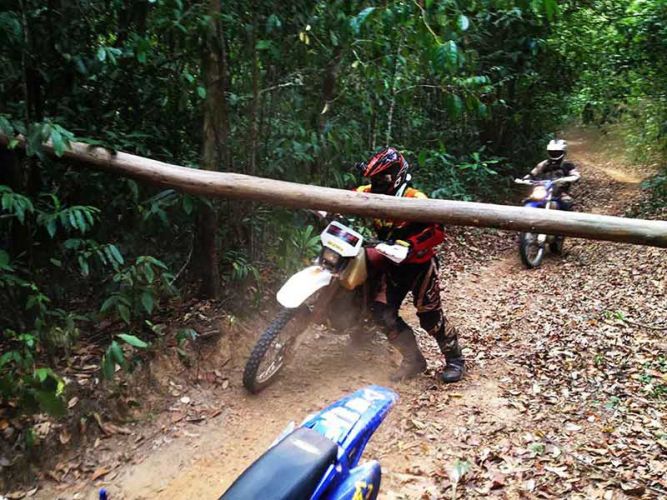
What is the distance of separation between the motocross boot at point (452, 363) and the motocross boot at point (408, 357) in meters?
0.21

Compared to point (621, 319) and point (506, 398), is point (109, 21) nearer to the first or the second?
point (506, 398)

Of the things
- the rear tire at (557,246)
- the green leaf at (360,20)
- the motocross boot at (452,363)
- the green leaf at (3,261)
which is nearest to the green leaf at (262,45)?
the green leaf at (360,20)

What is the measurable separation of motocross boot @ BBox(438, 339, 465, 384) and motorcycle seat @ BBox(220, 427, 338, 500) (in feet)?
9.06

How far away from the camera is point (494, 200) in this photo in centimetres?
1159

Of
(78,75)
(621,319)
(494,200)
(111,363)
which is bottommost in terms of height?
(494,200)

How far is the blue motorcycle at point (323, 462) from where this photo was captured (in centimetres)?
188

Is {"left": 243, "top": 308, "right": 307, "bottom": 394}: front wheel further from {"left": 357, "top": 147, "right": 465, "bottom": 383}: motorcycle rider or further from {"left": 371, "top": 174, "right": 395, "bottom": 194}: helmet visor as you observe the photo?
{"left": 371, "top": 174, "right": 395, "bottom": 194}: helmet visor

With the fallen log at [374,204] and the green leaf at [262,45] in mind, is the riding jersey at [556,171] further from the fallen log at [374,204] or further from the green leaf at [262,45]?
the fallen log at [374,204]

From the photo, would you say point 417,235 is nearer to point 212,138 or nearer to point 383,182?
point 383,182

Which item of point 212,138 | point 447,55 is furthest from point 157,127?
point 447,55

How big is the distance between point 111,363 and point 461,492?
246 centimetres

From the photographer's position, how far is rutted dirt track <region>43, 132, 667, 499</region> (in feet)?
11.4

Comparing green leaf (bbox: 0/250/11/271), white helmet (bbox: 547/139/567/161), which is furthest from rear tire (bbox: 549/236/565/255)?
green leaf (bbox: 0/250/11/271)

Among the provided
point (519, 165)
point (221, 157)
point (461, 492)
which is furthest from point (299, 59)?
point (519, 165)
